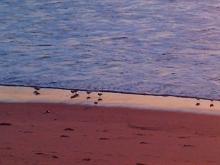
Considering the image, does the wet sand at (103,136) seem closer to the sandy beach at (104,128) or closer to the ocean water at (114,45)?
the sandy beach at (104,128)

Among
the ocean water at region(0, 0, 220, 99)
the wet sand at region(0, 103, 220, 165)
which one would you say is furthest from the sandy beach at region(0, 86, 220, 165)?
the ocean water at region(0, 0, 220, 99)

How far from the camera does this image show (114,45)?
1007 centimetres

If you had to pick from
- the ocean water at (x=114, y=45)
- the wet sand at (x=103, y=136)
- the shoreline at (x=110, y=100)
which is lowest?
the wet sand at (x=103, y=136)

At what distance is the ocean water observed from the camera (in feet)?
26.1

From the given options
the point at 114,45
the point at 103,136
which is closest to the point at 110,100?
the point at 103,136

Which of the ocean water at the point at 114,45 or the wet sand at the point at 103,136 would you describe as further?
the ocean water at the point at 114,45

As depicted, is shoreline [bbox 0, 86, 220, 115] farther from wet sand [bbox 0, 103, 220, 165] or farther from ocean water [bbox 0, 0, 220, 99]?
ocean water [bbox 0, 0, 220, 99]

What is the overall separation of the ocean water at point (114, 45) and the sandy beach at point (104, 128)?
25.6 inches

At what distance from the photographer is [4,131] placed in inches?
226

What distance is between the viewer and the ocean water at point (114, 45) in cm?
794

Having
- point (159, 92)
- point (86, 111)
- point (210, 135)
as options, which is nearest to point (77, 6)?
point (159, 92)

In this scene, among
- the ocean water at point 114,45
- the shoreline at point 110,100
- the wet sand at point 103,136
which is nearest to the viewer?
the wet sand at point 103,136

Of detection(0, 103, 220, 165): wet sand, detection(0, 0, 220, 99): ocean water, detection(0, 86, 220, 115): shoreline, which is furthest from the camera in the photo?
detection(0, 0, 220, 99): ocean water

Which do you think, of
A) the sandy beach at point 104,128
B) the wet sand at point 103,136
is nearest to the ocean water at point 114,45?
the sandy beach at point 104,128
